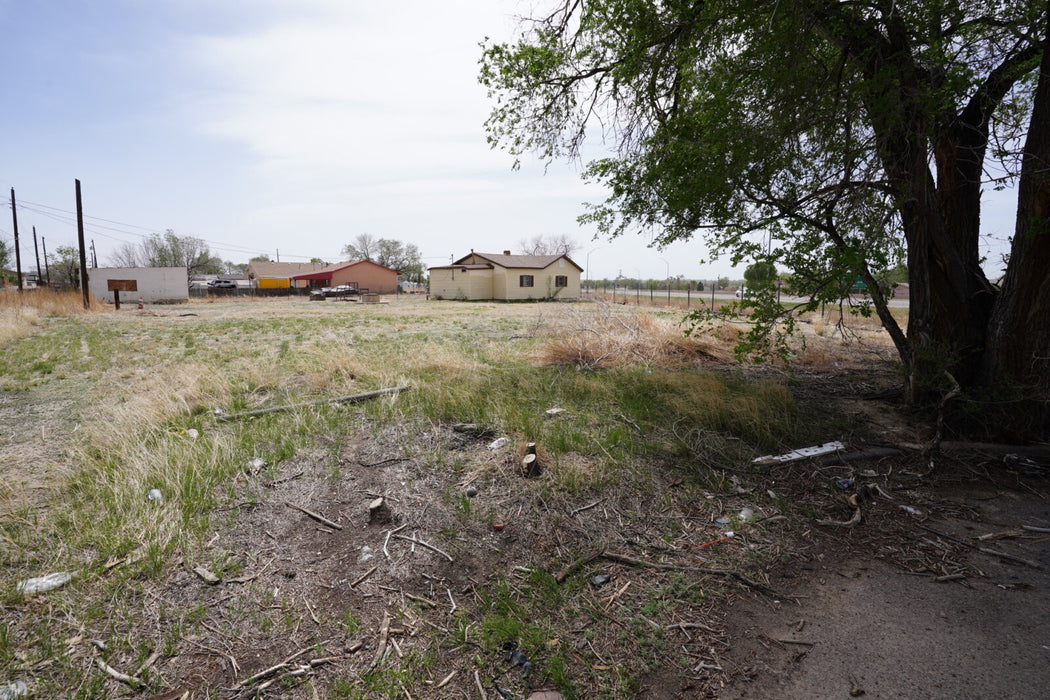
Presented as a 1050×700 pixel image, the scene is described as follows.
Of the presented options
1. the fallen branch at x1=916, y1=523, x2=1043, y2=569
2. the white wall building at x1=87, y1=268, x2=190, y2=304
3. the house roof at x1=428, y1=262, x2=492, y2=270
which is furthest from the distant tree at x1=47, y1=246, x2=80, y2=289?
the fallen branch at x1=916, y1=523, x2=1043, y2=569

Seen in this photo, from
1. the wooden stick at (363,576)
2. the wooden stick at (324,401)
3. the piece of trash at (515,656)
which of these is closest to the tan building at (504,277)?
the wooden stick at (324,401)

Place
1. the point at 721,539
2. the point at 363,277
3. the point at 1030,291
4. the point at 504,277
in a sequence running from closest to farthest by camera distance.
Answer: the point at 721,539 < the point at 1030,291 < the point at 504,277 < the point at 363,277

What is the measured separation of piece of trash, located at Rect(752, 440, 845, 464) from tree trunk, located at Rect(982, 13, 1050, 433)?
173 cm

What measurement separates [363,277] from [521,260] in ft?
69.2

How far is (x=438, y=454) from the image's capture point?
4387mm

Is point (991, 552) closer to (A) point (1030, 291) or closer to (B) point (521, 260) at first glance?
(A) point (1030, 291)

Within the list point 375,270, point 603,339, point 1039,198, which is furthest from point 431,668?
point 375,270

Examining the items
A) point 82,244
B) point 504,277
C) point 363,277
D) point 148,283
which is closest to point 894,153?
point 82,244

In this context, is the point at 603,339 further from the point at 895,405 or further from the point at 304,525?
the point at 304,525

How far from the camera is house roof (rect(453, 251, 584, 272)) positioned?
36.5 m

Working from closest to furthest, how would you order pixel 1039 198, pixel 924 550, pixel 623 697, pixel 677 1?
pixel 623 697 → pixel 924 550 → pixel 1039 198 → pixel 677 1

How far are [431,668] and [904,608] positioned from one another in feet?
8.75

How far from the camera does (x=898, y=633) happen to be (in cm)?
261

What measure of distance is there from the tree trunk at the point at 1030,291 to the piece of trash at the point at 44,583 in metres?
7.46
